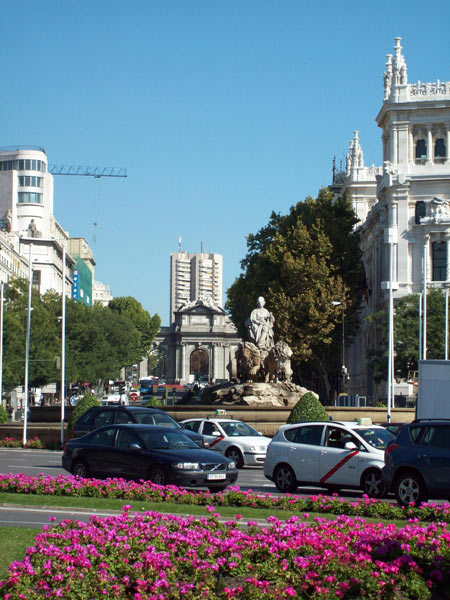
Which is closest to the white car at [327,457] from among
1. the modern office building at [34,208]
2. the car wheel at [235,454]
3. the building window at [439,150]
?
the car wheel at [235,454]

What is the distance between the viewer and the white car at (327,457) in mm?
21500

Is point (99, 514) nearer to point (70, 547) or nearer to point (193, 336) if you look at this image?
point (70, 547)

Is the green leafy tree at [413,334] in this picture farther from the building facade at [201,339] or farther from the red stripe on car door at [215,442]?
the building facade at [201,339]

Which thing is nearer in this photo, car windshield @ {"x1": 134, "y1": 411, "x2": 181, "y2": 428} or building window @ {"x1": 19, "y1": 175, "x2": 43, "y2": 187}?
car windshield @ {"x1": 134, "y1": 411, "x2": 181, "y2": 428}

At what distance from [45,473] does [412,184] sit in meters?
49.1

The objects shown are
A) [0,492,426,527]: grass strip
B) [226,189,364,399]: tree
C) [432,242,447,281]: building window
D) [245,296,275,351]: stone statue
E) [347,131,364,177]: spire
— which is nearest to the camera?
[0,492,426,527]: grass strip

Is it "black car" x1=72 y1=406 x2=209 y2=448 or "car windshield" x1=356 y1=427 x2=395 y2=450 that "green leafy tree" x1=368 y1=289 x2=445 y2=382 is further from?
"car windshield" x1=356 y1=427 x2=395 y2=450

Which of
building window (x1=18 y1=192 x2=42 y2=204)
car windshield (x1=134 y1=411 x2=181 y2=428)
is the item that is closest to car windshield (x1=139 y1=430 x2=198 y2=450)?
car windshield (x1=134 y1=411 x2=181 y2=428)

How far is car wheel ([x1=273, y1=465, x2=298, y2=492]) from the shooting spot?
22.2m

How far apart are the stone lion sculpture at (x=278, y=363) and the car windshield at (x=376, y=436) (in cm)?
1852

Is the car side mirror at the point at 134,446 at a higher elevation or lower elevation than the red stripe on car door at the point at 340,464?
higher

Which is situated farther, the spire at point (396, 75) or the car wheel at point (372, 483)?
the spire at point (396, 75)

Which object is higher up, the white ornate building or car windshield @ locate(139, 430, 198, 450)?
the white ornate building

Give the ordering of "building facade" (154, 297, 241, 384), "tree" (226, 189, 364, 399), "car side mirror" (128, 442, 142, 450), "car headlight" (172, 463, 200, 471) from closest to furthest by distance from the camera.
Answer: "car headlight" (172, 463, 200, 471) < "car side mirror" (128, 442, 142, 450) < "tree" (226, 189, 364, 399) < "building facade" (154, 297, 241, 384)
